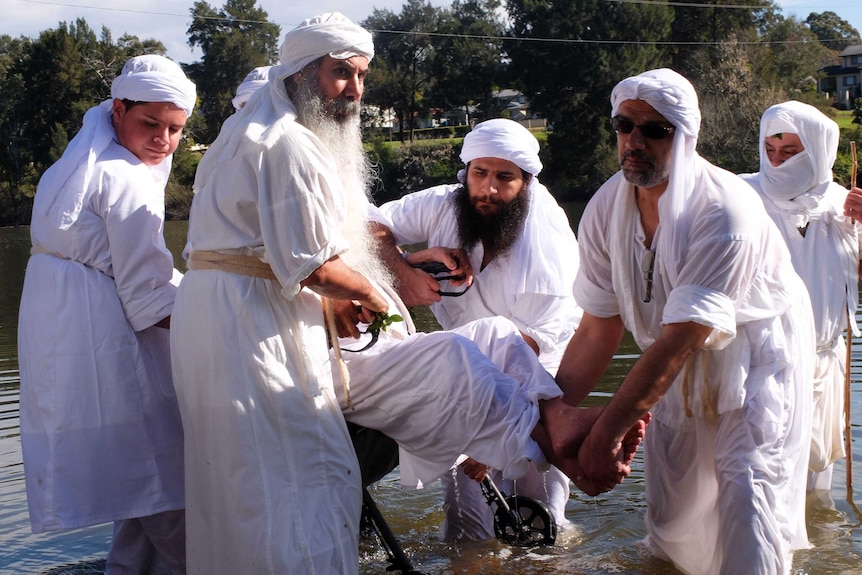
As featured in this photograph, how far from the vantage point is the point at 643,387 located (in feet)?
13.8

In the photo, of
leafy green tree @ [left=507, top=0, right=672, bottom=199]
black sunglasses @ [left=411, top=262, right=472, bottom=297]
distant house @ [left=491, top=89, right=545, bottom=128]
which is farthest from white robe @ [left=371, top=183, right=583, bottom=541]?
distant house @ [left=491, top=89, right=545, bottom=128]

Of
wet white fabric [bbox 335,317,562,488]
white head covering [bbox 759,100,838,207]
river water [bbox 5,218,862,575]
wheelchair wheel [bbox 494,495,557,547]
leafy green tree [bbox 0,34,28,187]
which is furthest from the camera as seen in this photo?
leafy green tree [bbox 0,34,28,187]

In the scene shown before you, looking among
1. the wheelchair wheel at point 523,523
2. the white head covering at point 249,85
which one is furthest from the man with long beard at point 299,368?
the white head covering at point 249,85

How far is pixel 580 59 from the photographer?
64.3m

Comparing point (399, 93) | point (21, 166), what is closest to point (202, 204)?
point (21, 166)

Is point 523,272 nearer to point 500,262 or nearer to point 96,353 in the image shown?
point 500,262

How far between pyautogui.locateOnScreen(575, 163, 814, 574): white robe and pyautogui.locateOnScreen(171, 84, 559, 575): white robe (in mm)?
715

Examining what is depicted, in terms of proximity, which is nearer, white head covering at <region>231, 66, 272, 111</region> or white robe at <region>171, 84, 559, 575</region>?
white robe at <region>171, 84, 559, 575</region>

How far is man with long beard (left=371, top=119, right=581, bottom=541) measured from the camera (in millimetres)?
5844

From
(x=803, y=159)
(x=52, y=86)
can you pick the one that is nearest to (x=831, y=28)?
(x=52, y=86)

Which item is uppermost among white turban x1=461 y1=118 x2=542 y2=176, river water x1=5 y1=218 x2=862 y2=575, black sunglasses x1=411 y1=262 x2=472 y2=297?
white turban x1=461 y1=118 x2=542 y2=176

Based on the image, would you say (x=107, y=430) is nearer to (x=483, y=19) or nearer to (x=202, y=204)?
(x=202, y=204)

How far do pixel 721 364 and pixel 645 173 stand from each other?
86cm

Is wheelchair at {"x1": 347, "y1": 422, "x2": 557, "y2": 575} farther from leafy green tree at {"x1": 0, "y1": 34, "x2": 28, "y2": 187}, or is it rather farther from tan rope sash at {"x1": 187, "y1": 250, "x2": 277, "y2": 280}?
leafy green tree at {"x1": 0, "y1": 34, "x2": 28, "y2": 187}
